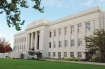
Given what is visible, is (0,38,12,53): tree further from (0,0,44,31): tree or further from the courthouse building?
(0,0,44,31): tree

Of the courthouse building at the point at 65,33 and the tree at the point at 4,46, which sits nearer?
the courthouse building at the point at 65,33

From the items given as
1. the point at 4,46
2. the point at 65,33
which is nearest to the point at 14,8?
the point at 65,33

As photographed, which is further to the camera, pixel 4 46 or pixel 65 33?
pixel 4 46

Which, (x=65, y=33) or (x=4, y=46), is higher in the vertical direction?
(x=65, y=33)

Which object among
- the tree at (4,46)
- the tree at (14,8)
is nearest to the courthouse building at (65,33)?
the tree at (4,46)

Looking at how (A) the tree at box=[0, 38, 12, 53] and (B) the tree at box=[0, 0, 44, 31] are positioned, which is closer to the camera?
(B) the tree at box=[0, 0, 44, 31]

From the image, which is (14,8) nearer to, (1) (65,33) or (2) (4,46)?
(1) (65,33)

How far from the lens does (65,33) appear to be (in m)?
42.9

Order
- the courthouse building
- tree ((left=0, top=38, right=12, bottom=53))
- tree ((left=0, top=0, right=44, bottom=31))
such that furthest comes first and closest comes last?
1. tree ((left=0, top=38, right=12, bottom=53))
2. the courthouse building
3. tree ((left=0, top=0, right=44, bottom=31))

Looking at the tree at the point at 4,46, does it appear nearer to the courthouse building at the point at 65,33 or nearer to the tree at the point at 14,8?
the courthouse building at the point at 65,33

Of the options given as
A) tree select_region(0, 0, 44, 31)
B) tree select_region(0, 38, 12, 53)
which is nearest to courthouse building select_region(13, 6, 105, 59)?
tree select_region(0, 38, 12, 53)

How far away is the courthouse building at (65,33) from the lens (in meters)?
35.0

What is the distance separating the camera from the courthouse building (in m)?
35.0

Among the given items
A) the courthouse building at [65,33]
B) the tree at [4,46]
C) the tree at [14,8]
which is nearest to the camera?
the tree at [14,8]
